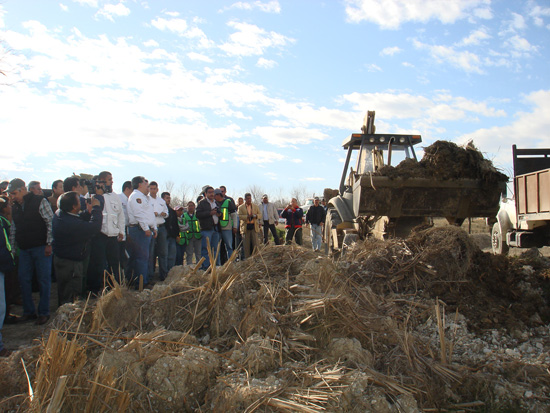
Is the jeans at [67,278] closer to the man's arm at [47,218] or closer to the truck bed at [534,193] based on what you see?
the man's arm at [47,218]

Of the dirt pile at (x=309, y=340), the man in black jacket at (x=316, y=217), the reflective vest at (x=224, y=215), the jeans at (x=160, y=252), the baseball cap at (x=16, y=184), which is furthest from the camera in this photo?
the man in black jacket at (x=316, y=217)

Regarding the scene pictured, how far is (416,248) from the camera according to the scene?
5.49 metres

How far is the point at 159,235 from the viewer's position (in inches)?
331

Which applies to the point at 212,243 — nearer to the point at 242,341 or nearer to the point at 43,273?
the point at 43,273

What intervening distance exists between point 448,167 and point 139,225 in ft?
17.0

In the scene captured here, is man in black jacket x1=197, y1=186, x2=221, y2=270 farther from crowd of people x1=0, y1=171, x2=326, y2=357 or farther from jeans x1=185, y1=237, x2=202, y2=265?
jeans x1=185, y1=237, x2=202, y2=265

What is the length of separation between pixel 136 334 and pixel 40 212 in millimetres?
2963

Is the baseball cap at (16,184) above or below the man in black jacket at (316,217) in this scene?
above

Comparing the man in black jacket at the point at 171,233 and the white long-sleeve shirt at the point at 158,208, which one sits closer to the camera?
the white long-sleeve shirt at the point at 158,208

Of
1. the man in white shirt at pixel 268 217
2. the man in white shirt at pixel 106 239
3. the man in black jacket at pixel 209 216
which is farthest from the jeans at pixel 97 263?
the man in white shirt at pixel 268 217

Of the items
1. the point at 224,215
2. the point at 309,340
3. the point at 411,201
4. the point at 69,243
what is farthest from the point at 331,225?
the point at 309,340

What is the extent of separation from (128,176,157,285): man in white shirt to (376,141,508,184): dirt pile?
395cm

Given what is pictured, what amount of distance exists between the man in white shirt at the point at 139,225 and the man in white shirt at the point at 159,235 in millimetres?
431

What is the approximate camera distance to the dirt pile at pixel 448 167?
6680 millimetres
